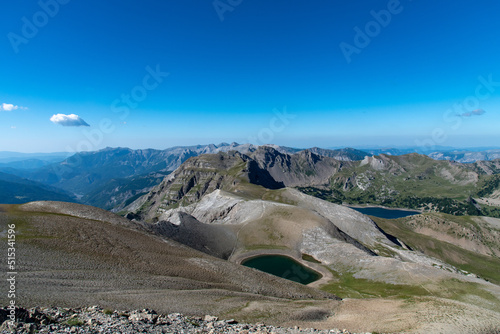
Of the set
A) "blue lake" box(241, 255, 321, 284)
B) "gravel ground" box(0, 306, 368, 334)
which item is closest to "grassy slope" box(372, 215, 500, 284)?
"blue lake" box(241, 255, 321, 284)

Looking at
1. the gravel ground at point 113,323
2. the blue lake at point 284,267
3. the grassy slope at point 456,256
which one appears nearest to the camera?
the gravel ground at point 113,323

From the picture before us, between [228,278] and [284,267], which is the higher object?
[228,278]

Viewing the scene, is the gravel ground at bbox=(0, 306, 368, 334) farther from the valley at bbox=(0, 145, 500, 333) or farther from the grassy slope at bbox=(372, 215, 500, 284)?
the grassy slope at bbox=(372, 215, 500, 284)

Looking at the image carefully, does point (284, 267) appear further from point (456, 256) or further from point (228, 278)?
point (456, 256)

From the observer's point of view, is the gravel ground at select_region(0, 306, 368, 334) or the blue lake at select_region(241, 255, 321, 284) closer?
the gravel ground at select_region(0, 306, 368, 334)

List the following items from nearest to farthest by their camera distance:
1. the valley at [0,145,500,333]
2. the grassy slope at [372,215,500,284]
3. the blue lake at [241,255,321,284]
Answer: the valley at [0,145,500,333], the blue lake at [241,255,321,284], the grassy slope at [372,215,500,284]

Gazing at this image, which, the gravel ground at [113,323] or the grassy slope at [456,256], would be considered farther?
the grassy slope at [456,256]


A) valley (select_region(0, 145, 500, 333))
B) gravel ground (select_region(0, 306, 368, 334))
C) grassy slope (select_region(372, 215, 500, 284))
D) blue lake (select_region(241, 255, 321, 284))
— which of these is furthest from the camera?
grassy slope (select_region(372, 215, 500, 284))

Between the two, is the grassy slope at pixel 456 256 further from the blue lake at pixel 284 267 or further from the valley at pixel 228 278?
the blue lake at pixel 284 267

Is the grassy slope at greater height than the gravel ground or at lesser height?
lesser

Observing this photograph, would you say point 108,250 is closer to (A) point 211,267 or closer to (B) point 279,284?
(A) point 211,267

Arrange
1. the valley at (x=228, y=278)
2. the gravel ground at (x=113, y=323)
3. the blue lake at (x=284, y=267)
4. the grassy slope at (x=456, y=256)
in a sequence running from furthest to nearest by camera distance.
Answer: the grassy slope at (x=456, y=256) → the blue lake at (x=284, y=267) → the valley at (x=228, y=278) → the gravel ground at (x=113, y=323)

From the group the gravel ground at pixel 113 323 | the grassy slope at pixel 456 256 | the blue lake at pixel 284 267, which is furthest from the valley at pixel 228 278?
the grassy slope at pixel 456 256

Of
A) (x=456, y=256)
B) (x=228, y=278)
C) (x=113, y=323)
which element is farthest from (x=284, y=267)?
(x=456, y=256)
